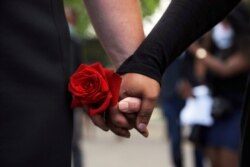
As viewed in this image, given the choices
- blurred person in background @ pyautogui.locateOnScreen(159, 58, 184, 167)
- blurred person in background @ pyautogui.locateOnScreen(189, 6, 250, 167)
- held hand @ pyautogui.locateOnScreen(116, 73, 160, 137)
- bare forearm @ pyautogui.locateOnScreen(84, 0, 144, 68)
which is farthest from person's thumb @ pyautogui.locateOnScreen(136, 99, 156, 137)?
blurred person in background @ pyautogui.locateOnScreen(159, 58, 184, 167)

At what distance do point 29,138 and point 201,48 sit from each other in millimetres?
4807

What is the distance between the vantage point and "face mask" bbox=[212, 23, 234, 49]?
20.5 feet

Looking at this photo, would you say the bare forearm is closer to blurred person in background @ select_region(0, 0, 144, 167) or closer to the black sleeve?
the black sleeve

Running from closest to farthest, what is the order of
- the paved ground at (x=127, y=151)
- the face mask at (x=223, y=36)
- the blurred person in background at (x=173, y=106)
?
the face mask at (x=223, y=36)
the blurred person in background at (x=173, y=106)
the paved ground at (x=127, y=151)

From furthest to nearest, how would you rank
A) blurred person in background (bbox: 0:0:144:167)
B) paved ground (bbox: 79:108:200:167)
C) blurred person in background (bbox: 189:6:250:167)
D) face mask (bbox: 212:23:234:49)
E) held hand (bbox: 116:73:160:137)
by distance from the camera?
paved ground (bbox: 79:108:200:167) → face mask (bbox: 212:23:234:49) → blurred person in background (bbox: 189:6:250:167) → held hand (bbox: 116:73:160:137) → blurred person in background (bbox: 0:0:144:167)

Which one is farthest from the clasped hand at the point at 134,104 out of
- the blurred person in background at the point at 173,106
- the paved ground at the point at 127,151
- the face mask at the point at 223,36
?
the paved ground at the point at 127,151

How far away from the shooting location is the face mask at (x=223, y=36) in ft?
20.5

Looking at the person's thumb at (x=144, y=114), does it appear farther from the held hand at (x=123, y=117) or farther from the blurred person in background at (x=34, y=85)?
the blurred person in background at (x=34, y=85)

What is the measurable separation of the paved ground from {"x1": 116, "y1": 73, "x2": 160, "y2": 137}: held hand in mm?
8882

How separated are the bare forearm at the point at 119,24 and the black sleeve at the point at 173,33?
76mm

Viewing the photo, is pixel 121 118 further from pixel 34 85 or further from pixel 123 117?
pixel 34 85

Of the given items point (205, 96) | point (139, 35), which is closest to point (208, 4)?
point (139, 35)

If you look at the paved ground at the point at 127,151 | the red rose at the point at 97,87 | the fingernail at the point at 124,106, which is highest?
the red rose at the point at 97,87

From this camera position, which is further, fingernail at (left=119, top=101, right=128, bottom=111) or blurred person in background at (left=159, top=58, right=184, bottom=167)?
blurred person in background at (left=159, top=58, right=184, bottom=167)
